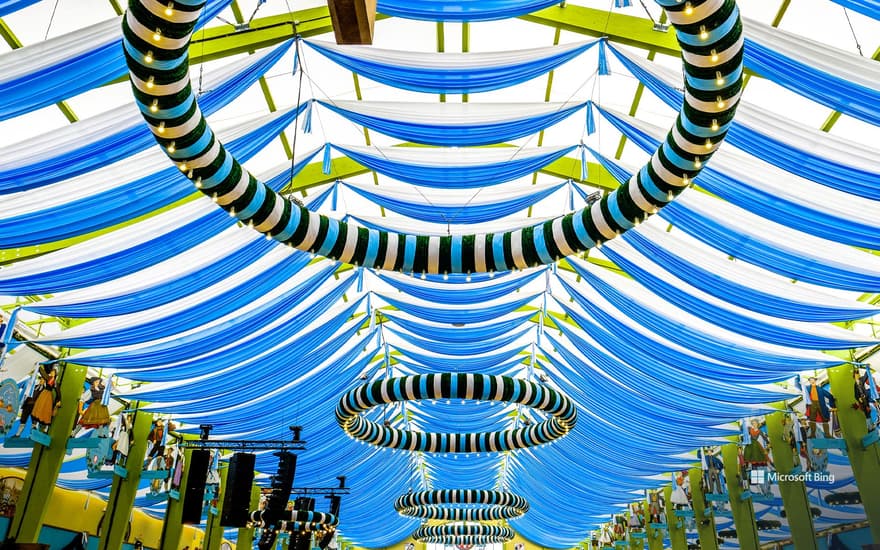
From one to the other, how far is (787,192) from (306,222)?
5071 mm

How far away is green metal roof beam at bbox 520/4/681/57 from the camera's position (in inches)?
297

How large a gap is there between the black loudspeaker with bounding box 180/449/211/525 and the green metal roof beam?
10049 millimetres

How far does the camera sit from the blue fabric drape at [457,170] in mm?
8609

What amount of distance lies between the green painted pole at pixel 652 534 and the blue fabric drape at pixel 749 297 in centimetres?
1574

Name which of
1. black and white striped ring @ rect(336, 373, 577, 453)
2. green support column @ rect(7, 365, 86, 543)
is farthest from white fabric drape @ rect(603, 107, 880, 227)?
green support column @ rect(7, 365, 86, 543)

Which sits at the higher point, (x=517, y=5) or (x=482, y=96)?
(x=482, y=96)

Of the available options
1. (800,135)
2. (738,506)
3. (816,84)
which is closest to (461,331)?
(800,135)

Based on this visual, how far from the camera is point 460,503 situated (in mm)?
20062

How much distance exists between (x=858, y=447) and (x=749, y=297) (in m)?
5.35

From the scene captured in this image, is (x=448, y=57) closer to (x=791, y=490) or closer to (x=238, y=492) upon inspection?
(x=238, y=492)

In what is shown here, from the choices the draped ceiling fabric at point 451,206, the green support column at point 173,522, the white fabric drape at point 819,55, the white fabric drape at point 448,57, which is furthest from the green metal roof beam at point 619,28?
the green support column at point 173,522

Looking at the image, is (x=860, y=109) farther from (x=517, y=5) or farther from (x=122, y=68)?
(x=122, y=68)

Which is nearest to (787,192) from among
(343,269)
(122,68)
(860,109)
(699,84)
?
(860,109)

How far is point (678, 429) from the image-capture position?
1516 centimetres
